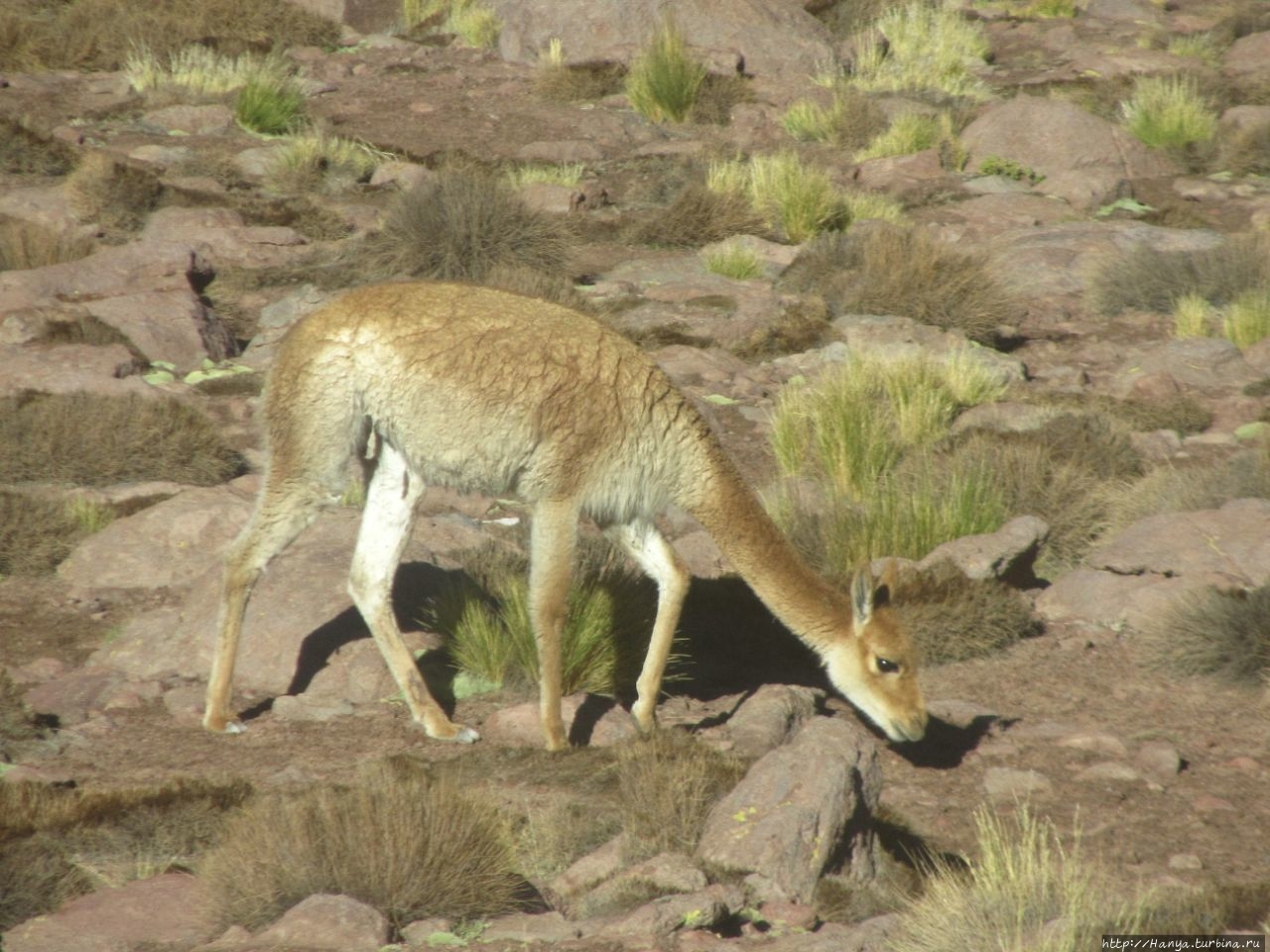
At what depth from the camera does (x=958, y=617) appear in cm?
775

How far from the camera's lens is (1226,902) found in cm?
481

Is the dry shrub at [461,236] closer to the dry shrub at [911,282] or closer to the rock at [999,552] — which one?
the dry shrub at [911,282]

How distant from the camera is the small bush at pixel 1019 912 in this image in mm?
4066

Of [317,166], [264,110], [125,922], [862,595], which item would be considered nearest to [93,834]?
[125,922]

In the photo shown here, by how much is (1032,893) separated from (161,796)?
3346mm

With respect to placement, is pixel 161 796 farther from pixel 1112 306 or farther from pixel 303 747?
pixel 1112 306

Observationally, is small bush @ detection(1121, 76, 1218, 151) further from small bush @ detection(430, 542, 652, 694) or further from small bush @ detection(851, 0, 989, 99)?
small bush @ detection(430, 542, 652, 694)

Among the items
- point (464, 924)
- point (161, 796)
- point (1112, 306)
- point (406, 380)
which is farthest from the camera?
point (1112, 306)

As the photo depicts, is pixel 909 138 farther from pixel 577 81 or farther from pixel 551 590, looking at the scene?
pixel 551 590

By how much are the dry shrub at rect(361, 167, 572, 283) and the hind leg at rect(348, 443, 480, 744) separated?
24.4 ft

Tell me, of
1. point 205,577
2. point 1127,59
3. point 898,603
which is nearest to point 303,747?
point 205,577

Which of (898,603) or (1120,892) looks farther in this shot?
(898,603)

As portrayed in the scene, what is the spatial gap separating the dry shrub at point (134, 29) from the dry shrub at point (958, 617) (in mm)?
17172

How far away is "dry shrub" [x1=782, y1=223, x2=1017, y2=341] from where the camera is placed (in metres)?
13.3
